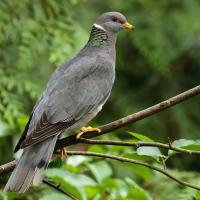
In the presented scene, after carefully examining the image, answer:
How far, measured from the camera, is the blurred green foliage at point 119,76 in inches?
122

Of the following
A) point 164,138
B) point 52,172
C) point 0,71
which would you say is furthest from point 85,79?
point 164,138

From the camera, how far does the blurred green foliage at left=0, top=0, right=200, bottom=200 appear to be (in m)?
3.11

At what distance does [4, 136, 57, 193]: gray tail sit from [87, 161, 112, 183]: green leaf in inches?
9.0

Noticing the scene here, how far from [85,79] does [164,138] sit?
1501 millimetres

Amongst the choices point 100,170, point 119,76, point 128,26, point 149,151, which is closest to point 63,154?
point 100,170

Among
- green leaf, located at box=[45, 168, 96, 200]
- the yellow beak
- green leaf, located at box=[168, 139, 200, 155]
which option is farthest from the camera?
the yellow beak

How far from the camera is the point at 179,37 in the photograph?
5.32 metres

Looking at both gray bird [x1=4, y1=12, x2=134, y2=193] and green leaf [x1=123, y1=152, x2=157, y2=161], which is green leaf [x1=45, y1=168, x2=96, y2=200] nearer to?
gray bird [x1=4, y1=12, x2=134, y2=193]

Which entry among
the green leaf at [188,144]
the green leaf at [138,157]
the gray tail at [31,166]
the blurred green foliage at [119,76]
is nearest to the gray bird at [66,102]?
the gray tail at [31,166]

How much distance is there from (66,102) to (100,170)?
0.42m

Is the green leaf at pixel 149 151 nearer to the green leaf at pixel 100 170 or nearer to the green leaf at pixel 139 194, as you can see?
the green leaf at pixel 139 194

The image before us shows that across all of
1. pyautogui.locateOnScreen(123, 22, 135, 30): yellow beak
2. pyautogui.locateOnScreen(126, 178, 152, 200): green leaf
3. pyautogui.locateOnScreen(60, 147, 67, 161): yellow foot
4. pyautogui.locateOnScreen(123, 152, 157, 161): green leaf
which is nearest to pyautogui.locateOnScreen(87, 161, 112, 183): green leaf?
pyautogui.locateOnScreen(60, 147, 67, 161): yellow foot

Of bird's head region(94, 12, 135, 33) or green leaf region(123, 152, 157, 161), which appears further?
bird's head region(94, 12, 135, 33)

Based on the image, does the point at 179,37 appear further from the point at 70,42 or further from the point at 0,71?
the point at 0,71
